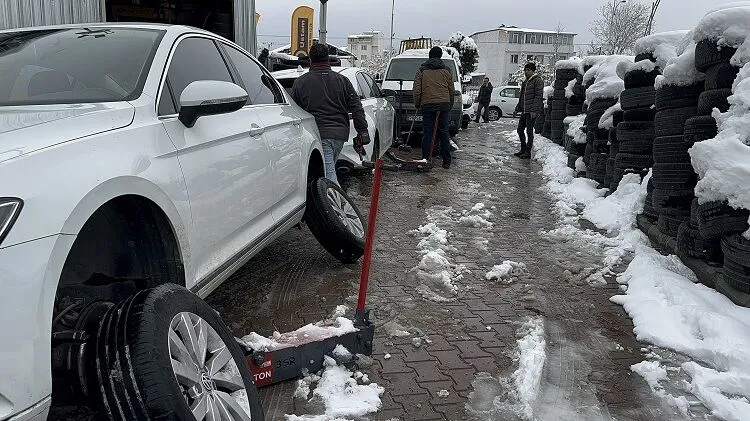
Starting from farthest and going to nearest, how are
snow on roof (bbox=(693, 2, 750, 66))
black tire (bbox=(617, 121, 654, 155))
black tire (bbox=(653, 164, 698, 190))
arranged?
black tire (bbox=(617, 121, 654, 155)) → black tire (bbox=(653, 164, 698, 190)) → snow on roof (bbox=(693, 2, 750, 66))

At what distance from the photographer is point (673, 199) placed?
17.4 feet

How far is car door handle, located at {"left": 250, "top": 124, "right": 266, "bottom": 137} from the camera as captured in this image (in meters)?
3.65

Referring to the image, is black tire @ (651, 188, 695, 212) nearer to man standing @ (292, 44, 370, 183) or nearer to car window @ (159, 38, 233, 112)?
man standing @ (292, 44, 370, 183)

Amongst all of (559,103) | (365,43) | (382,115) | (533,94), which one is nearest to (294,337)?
(382,115)

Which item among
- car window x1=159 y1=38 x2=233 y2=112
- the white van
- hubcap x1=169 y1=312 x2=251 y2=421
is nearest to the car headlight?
hubcap x1=169 y1=312 x2=251 y2=421

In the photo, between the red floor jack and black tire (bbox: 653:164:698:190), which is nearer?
the red floor jack

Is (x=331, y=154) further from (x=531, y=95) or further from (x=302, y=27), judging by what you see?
(x=302, y=27)

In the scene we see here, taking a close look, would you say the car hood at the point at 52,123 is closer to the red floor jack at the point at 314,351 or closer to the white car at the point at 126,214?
the white car at the point at 126,214

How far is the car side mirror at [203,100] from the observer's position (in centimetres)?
286

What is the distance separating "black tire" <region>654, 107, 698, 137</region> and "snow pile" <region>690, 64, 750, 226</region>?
926mm

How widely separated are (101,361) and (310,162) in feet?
10.7

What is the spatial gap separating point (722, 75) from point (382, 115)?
559 cm

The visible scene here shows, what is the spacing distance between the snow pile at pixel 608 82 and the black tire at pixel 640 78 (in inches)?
50.2

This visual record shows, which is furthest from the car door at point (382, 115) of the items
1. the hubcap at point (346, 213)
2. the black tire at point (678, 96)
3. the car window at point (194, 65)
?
the car window at point (194, 65)
